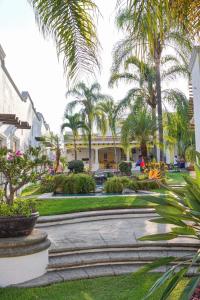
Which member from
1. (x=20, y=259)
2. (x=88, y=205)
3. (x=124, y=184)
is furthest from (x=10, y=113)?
(x=20, y=259)

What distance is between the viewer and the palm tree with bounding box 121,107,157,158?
2131 cm

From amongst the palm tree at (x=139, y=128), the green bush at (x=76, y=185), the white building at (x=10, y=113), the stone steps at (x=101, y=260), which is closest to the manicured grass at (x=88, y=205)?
the white building at (x=10, y=113)

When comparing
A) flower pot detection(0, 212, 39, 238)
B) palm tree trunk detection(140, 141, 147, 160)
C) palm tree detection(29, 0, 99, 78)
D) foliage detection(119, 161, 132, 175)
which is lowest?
flower pot detection(0, 212, 39, 238)

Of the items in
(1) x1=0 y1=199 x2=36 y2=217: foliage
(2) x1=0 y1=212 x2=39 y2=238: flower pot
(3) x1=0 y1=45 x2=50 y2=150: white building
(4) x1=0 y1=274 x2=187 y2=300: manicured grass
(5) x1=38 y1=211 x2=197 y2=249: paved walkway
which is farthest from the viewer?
(3) x1=0 y1=45 x2=50 y2=150: white building

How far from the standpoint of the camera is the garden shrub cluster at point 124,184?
1515 centimetres

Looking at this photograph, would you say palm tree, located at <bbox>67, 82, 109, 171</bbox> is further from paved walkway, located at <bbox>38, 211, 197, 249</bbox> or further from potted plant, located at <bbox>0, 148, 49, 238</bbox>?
potted plant, located at <bbox>0, 148, 49, 238</bbox>

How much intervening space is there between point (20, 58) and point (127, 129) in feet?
57.0

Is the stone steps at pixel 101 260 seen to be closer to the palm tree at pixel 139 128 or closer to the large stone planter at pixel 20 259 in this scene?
the large stone planter at pixel 20 259

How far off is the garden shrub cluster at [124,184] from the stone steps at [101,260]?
8796 millimetres

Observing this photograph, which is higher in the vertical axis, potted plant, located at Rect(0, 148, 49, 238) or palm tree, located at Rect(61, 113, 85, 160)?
palm tree, located at Rect(61, 113, 85, 160)

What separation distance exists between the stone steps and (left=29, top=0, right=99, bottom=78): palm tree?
118 inches

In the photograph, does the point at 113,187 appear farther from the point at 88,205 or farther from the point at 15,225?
the point at 15,225

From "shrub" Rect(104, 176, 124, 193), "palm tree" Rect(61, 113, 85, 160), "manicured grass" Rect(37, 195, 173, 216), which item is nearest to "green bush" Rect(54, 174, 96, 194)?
"shrub" Rect(104, 176, 124, 193)

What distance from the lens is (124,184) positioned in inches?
622
